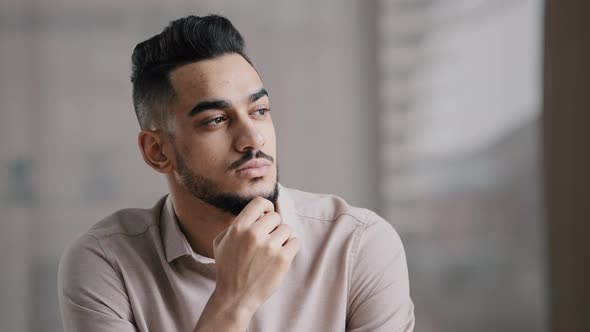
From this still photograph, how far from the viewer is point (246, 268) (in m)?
1.29

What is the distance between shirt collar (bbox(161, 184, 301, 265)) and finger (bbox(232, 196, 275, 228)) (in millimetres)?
101

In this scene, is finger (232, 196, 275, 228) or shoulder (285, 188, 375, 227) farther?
shoulder (285, 188, 375, 227)

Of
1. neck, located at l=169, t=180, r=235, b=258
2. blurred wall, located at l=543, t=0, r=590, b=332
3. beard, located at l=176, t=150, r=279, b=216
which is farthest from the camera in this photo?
blurred wall, located at l=543, t=0, r=590, b=332

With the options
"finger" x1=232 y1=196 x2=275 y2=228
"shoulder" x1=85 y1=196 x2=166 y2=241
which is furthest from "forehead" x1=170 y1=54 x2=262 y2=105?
"shoulder" x1=85 y1=196 x2=166 y2=241

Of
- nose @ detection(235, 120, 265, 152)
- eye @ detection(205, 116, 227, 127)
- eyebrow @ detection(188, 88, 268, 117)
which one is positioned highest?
eyebrow @ detection(188, 88, 268, 117)

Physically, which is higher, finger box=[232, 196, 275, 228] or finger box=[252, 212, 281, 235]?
finger box=[232, 196, 275, 228]

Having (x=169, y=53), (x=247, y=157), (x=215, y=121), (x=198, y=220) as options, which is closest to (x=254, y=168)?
(x=247, y=157)

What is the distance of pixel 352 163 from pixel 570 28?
1.09 m

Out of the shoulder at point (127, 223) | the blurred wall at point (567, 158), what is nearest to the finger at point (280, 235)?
the shoulder at point (127, 223)

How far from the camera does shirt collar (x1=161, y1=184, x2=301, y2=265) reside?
144 cm

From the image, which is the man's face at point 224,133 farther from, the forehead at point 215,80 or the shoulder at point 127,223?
the shoulder at point 127,223

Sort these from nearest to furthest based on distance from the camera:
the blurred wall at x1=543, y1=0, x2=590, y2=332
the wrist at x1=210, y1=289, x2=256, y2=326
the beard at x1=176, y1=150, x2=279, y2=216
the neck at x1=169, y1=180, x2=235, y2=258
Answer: the wrist at x1=210, y1=289, x2=256, y2=326 → the beard at x1=176, y1=150, x2=279, y2=216 → the neck at x1=169, y1=180, x2=235, y2=258 → the blurred wall at x1=543, y1=0, x2=590, y2=332

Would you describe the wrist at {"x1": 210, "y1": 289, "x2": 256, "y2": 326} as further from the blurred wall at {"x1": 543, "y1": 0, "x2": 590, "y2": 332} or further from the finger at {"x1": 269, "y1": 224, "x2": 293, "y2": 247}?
the blurred wall at {"x1": 543, "y1": 0, "x2": 590, "y2": 332}

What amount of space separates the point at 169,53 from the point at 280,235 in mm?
496
